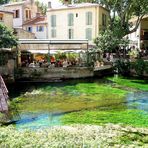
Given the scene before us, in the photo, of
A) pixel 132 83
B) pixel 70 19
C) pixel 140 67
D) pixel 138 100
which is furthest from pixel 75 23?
pixel 138 100

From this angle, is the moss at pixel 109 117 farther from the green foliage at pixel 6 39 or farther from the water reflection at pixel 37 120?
the green foliage at pixel 6 39

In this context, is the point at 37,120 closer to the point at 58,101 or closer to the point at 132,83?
the point at 58,101

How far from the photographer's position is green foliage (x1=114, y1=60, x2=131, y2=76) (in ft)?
148

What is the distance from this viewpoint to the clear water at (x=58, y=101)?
22477 mm

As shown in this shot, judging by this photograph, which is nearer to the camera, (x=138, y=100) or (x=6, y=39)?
(x=138, y=100)

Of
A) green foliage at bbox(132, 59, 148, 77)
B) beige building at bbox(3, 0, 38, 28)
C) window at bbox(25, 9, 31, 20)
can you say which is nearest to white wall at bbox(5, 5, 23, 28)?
beige building at bbox(3, 0, 38, 28)

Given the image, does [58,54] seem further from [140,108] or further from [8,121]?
[8,121]

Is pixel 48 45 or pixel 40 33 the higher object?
pixel 40 33

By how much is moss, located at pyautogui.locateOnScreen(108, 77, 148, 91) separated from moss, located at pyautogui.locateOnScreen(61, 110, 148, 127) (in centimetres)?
1150

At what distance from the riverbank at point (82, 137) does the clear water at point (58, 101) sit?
11.2ft

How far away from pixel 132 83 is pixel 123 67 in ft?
23.3

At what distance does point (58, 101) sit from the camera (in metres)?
28.6

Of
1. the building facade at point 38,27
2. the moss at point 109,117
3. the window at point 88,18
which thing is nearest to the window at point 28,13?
the building facade at point 38,27

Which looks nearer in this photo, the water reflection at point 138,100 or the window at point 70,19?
the water reflection at point 138,100
